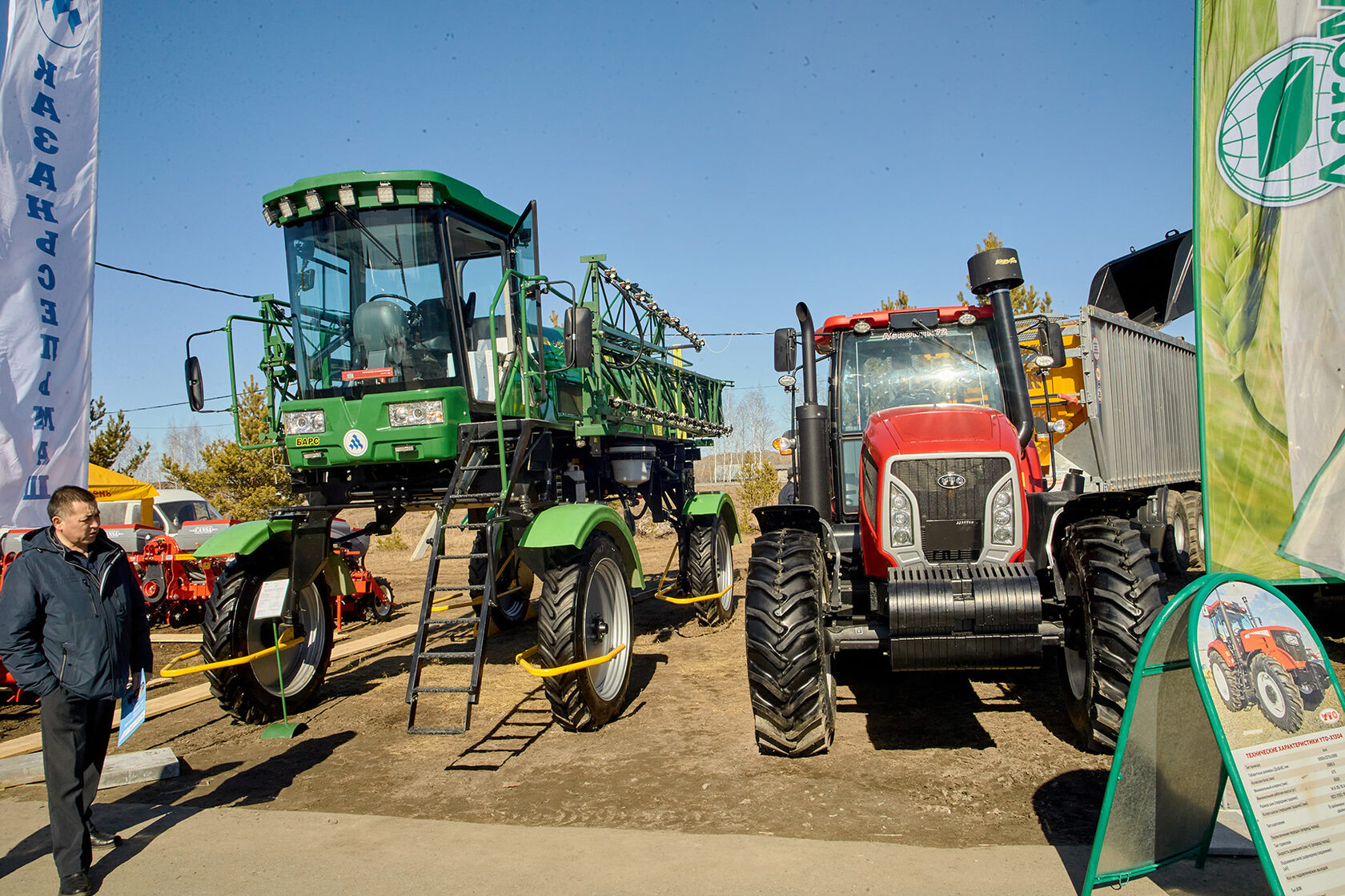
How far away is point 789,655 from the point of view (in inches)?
182

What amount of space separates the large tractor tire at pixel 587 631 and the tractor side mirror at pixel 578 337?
125 cm

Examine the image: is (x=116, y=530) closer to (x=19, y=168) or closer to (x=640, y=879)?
(x=19, y=168)

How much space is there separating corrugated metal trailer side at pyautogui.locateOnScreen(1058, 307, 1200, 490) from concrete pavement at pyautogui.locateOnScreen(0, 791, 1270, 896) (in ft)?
24.3

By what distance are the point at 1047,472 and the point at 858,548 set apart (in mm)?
4968

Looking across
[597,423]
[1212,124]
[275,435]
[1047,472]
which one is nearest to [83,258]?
[275,435]

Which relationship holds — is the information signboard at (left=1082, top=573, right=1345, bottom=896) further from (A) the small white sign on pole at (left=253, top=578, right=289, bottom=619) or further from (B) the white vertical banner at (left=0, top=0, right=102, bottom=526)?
(B) the white vertical banner at (left=0, top=0, right=102, bottom=526)

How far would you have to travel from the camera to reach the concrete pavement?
11.1 feet

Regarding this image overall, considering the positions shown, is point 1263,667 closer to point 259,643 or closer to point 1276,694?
point 1276,694

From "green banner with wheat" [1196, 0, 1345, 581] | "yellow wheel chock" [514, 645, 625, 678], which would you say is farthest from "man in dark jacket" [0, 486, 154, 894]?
"green banner with wheat" [1196, 0, 1345, 581]

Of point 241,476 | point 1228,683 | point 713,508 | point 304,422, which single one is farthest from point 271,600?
point 241,476

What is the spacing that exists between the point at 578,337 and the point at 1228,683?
4.36 m

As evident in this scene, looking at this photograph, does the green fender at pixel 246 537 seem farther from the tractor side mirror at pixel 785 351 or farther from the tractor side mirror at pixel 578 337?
the tractor side mirror at pixel 785 351

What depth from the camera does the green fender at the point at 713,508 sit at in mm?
9594

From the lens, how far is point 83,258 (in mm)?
6020
